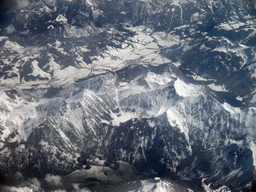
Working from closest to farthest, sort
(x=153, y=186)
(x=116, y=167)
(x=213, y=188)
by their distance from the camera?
1. (x=153, y=186)
2. (x=213, y=188)
3. (x=116, y=167)

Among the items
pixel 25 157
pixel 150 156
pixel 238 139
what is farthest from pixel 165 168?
pixel 25 157

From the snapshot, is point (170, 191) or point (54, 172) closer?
point (170, 191)

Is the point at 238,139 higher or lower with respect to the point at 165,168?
higher

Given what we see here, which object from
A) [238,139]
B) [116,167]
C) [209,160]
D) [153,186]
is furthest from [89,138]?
[238,139]

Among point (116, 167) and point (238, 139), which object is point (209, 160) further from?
point (116, 167)

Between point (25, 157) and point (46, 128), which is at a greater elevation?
point (46, 128)

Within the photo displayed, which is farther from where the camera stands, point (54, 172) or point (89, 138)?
point (89, 138)

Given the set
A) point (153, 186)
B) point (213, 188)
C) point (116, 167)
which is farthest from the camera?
point (116, 167)

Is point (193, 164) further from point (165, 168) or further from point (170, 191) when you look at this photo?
point (170, 191)
